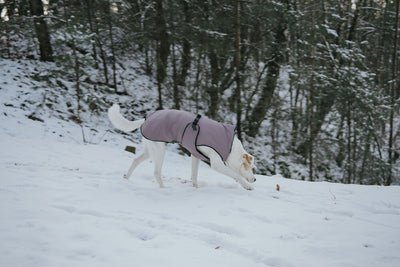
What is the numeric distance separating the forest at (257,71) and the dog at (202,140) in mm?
4424

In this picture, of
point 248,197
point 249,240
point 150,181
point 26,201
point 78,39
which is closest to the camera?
point 249,240

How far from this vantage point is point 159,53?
1169 cm

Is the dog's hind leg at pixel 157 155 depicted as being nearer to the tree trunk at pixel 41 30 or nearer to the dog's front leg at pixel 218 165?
the dog's front leg at pixel 218 165

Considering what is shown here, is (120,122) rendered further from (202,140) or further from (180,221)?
(180,221)

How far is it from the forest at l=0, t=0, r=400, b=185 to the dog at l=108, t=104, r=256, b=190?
4.42 meters

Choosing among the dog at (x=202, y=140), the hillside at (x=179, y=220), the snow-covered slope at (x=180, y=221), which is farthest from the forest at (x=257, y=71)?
the snow-covered slope at (x=180, y=221)

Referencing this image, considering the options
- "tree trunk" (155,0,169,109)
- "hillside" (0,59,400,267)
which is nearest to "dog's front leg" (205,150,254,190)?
"hillside" (0,59,400,267)

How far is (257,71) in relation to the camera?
11570mm

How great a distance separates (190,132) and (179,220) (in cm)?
165

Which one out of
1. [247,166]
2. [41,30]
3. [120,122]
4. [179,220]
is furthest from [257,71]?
[179,220]

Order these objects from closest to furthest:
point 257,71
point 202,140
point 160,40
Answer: point 202,140 < point 160,40 < point 257,71

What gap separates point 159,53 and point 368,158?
968cm

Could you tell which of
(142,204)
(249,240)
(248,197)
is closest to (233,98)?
(248,197)

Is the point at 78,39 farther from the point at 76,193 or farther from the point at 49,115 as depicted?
the point at 76,193
